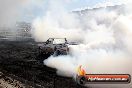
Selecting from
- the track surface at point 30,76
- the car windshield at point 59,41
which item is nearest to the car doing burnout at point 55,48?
the car windshield at point 59,41

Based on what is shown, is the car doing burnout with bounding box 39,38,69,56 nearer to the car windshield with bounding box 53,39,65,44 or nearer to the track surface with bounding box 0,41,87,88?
the car windshield with bounding box 53,39,65,44

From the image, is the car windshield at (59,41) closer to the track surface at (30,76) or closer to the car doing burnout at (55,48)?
the car doing burnout at (55,48)

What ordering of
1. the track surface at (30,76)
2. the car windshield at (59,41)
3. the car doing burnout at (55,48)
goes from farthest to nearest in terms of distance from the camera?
the car windshield at (59,41), the car doing burnout at (55,48), the track surface at (30,76)

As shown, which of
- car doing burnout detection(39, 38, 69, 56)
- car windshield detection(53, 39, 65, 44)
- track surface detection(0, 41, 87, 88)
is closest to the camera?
track surface detection(0, 41, 87, 88)

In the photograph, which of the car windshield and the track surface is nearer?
the track surface

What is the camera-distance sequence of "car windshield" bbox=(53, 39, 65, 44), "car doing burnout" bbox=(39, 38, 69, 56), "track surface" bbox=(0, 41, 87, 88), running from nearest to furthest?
"track surface" bbox=(0, 41, 87, 88)
"car doing burnout" bbox=(39, 38, 69, 56)
"car windshield" bbox=(53, 39, 65, 44)

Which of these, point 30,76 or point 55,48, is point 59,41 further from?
point 30,76

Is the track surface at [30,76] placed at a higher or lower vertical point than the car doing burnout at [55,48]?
lower

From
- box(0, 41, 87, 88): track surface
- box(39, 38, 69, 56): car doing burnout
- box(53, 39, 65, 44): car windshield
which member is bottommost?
box(0, 41, 87, 88): track surface

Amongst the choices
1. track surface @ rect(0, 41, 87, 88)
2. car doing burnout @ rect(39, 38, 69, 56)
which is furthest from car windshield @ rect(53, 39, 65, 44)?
track surface @ rect(0, 41, 87, 88)

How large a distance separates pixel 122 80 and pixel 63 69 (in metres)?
4.94

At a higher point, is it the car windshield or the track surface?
the car windshield

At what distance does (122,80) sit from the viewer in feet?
28.1

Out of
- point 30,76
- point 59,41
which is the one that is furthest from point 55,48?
point 30,76
